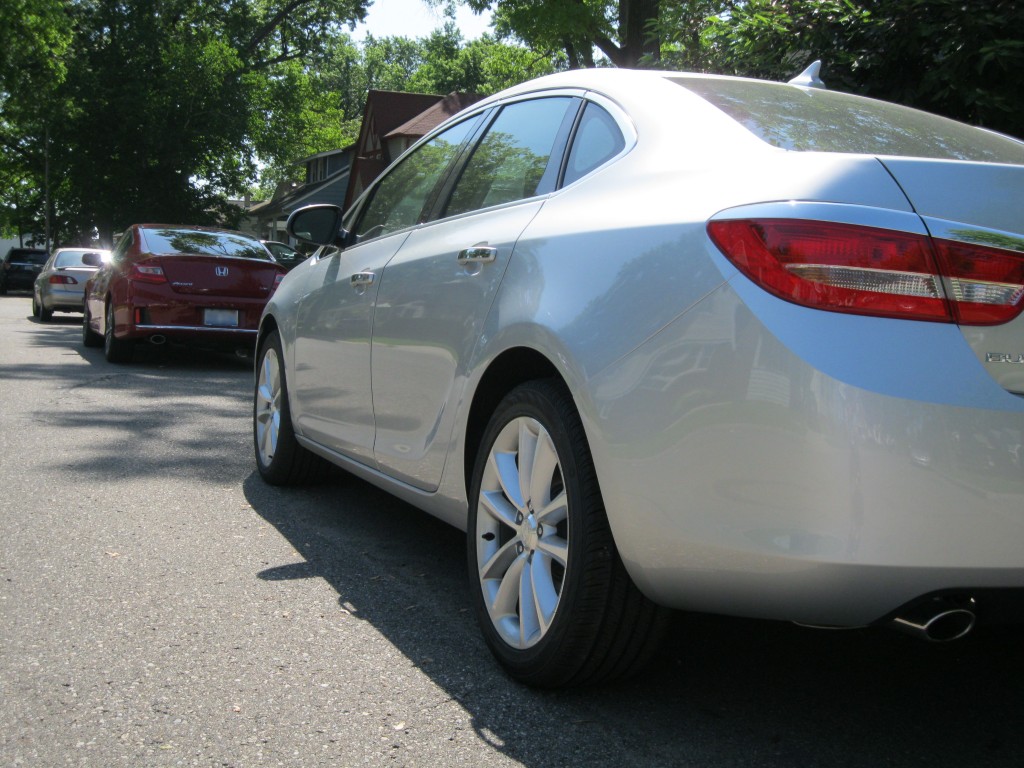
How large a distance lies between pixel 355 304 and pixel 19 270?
1443 inches

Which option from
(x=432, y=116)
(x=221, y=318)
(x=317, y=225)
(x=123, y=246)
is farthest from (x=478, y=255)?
(x=432, y=116)

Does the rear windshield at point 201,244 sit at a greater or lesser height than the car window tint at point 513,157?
lesser

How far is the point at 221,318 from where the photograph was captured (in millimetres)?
11367

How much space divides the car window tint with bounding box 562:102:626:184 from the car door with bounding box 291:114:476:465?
91 centimetres

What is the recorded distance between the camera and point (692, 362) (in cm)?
238

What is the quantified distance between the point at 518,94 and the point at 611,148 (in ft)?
2.89

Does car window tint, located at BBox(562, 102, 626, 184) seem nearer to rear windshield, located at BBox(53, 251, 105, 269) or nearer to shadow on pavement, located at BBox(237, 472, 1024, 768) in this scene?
shadow on pavement, located at BBox(237, 472, 1024, 768)

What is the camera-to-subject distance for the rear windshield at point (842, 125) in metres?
2.76

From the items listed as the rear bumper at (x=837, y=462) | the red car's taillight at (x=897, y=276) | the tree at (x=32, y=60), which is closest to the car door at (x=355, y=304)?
the rear bumper at (x=837, y=462)

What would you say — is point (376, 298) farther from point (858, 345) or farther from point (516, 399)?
point (858, 345)

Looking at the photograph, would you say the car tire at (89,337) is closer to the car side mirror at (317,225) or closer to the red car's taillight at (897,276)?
the car side mirror at (317,225)

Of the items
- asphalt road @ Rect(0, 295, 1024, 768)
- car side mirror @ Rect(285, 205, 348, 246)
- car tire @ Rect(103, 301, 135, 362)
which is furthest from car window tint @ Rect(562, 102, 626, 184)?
car tire @ Rect(103, 301, 135, 362)

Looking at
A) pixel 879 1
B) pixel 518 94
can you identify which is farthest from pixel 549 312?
pixel 879 1

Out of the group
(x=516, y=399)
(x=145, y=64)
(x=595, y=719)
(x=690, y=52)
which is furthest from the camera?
(x=145, y=64)
